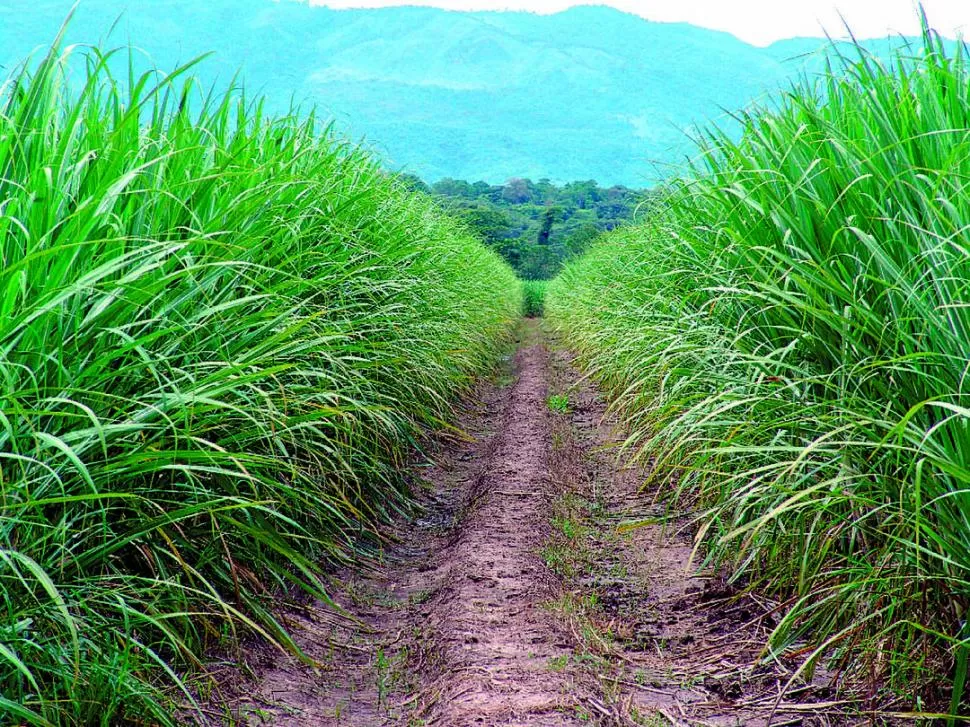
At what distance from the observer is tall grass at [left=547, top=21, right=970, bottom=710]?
1.90m

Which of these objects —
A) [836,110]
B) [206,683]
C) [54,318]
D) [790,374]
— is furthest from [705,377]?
[54,318]

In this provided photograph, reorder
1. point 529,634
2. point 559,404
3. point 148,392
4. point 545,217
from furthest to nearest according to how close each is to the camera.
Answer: point 545,217 < point 559,404 < point 529,634 < point 148,392

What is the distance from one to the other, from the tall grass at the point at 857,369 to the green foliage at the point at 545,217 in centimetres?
2378

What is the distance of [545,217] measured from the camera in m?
46.9

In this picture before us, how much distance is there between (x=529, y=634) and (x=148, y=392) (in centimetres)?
145

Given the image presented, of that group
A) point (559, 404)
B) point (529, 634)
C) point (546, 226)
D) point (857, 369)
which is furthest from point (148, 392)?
point (546, 226)

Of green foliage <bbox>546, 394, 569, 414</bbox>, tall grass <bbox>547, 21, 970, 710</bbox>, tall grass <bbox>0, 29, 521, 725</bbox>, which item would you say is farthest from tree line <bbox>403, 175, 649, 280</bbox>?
tall grass <bbox>547, 21, 970, 710</bbox>

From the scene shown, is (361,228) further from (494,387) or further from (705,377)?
(494,387)

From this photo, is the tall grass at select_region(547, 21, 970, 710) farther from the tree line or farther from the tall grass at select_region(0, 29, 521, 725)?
the tree line

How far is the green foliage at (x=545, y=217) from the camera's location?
3731cm

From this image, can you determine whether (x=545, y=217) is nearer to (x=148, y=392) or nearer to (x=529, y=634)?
(x=529, y=634)

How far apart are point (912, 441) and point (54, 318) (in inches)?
82.5

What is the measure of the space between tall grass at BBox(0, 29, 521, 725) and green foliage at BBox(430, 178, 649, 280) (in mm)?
23268

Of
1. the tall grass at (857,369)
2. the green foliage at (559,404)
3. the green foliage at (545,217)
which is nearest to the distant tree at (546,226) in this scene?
the green foliage at (545,217)
